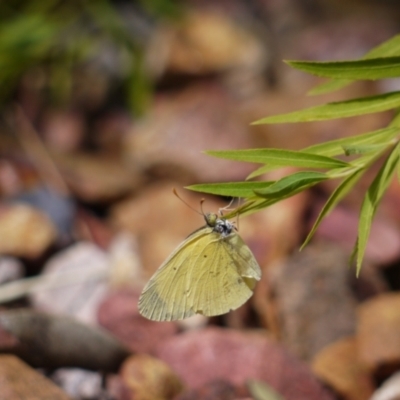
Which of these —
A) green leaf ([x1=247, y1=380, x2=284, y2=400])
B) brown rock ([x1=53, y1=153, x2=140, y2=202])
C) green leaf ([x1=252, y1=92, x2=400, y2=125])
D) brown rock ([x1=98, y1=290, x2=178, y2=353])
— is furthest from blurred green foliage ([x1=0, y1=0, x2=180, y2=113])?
green leaf ([x1=252, y1=92, x2=400, y2=125])

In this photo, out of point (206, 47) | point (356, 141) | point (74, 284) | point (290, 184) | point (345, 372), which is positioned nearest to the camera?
point (290, 184)

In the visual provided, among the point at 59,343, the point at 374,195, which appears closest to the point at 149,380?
the point at 59,343

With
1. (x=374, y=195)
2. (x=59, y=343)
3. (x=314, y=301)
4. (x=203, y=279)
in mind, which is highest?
(x=374, y=195)

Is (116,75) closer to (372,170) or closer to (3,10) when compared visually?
(3,10)

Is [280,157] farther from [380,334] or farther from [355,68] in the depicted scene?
[380,334]

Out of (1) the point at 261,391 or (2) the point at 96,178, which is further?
(2) the point at 96,178

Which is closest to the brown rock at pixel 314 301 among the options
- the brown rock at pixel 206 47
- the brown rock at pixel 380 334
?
the brown rock at pixel 380 334

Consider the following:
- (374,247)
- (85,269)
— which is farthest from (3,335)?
(374,247)

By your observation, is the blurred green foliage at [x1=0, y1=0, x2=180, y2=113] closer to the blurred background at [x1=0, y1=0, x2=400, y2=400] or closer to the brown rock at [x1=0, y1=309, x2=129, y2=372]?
the blurred background at [x1=0, y1=0, x2=400, y2=400]
